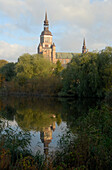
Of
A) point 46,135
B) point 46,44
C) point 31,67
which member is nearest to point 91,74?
point 31,67

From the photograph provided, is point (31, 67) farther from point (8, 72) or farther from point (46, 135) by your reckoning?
point (46, 135)

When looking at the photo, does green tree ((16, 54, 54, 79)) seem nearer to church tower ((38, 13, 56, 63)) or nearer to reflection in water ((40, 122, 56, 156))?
reflection in water ((40, 122, 56, 156))

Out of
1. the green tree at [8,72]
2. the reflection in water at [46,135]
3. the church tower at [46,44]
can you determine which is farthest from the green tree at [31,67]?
the church tower at [46,44]

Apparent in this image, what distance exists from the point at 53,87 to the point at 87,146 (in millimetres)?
37030

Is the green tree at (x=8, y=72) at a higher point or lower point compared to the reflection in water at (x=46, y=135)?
higher

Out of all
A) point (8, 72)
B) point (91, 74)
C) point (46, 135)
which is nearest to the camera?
point (46, 135)

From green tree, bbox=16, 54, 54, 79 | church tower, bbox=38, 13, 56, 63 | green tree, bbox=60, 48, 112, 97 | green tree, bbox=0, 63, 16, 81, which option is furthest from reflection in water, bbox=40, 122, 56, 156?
church tower, bbox=38, 13, 56, 63

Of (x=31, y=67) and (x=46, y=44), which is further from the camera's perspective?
(x=46, y=44)

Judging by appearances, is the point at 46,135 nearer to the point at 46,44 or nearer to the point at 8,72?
the point at 8,72

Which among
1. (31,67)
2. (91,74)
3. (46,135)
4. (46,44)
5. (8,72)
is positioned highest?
(46,44)

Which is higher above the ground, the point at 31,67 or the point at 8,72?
the point at 8,72

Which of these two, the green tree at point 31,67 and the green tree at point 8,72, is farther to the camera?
the green tree at point 8,72

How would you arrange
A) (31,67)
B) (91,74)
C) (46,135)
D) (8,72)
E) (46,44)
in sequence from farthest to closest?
(46,44), (8,72), (31,67), (91,74), (46,135)

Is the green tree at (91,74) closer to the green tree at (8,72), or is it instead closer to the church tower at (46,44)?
the green tree at (8,72)
